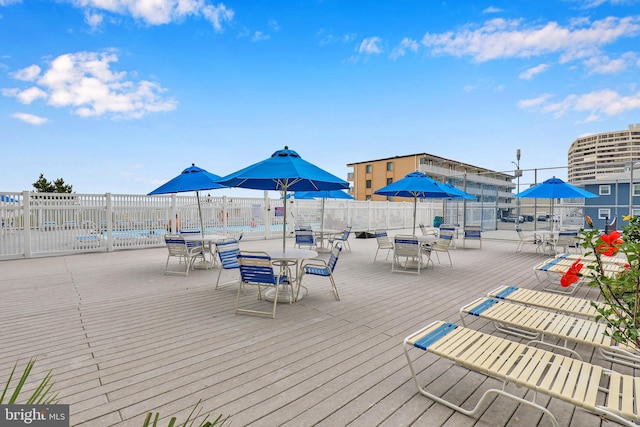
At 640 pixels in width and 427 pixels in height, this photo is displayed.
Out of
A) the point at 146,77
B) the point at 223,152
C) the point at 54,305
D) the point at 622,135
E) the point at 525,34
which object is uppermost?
the point at 622,135

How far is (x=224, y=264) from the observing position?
17.5ft

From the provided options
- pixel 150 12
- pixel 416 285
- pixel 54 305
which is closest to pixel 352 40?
pixel 150 12

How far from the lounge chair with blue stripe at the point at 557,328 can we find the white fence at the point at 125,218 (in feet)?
A: 29.0

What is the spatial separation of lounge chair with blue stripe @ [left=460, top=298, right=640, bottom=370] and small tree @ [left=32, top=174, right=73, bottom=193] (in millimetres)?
42043

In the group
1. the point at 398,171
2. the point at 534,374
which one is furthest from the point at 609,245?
the point at 398,171

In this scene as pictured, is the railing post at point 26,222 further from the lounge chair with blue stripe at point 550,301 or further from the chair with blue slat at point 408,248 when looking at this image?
the lounge chair with blue stripe at point 550,301

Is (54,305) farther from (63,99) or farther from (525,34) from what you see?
(525,34)

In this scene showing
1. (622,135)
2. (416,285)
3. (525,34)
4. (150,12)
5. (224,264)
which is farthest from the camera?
(622,135)

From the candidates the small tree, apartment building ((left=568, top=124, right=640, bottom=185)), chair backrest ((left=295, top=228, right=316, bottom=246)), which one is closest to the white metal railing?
chair backrest ((left=295, top=228, right=316, bottom=246))

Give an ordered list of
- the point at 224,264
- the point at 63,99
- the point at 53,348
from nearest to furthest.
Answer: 1. the point at 53,348
2. the point at 224,264
3. the point at 63,99

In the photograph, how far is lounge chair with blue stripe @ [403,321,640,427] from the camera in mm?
1826

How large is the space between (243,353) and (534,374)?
2.42 meters

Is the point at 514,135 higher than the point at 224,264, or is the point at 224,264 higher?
the point at 514,135

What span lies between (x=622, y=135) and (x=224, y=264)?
350 feet
